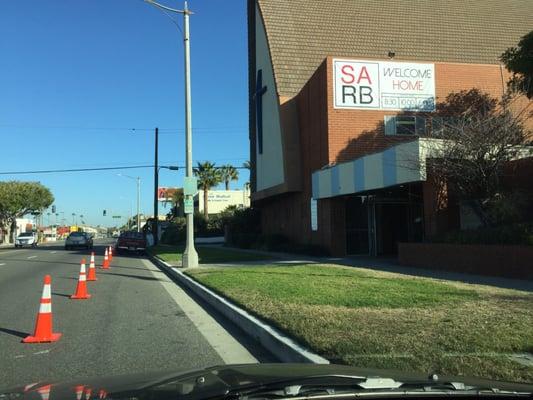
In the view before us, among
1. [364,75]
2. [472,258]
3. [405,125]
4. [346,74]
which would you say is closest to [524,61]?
[472,258]

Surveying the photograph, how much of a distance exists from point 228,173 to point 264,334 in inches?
3016

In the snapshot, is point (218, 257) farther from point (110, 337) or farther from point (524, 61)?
point (110, 337)

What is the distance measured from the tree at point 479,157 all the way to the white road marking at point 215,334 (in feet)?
32.0

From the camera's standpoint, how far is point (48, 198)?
87375 millimetres

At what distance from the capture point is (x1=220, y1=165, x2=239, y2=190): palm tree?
82.1 meters

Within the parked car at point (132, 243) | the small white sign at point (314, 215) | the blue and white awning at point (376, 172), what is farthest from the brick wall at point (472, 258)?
the parked car at point (132, 243)

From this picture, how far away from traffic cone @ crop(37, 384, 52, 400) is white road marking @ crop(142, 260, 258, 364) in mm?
3617

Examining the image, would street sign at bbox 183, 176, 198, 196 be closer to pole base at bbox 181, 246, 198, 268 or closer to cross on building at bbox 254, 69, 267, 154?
pole base at bbox 181, 246, 198, 268

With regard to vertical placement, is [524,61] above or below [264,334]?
above

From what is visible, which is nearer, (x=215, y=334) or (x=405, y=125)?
(x=215, y=334)

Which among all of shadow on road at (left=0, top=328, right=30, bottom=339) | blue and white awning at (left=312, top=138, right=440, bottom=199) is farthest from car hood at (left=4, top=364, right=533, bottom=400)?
blue and white awning at (left=312, top=138, right=440, bottom=199)

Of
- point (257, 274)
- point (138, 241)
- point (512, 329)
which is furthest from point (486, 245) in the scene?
point (138, 241)

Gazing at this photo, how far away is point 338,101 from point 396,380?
79.4 ft

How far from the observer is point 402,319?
346 inches
